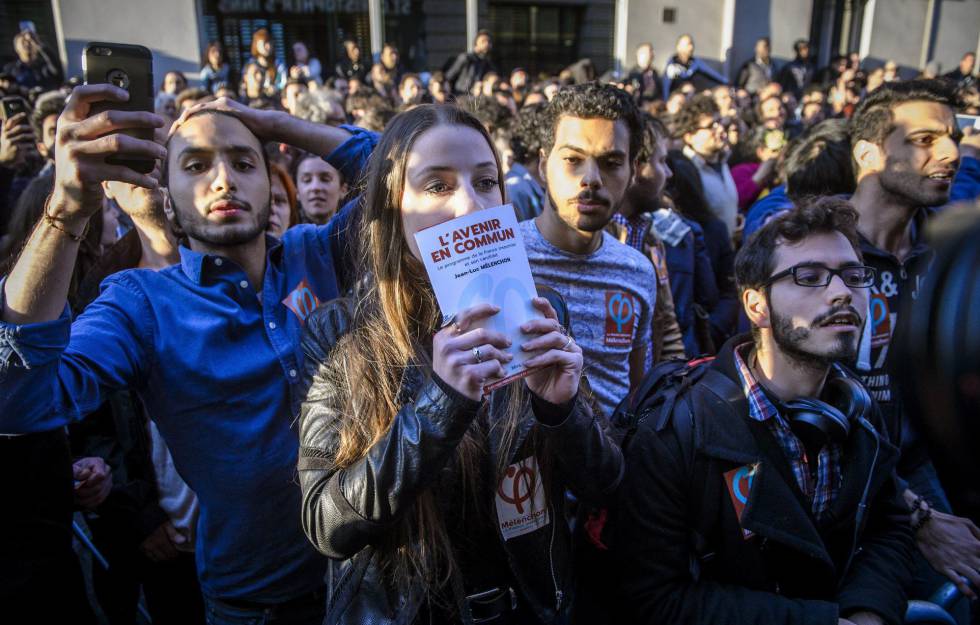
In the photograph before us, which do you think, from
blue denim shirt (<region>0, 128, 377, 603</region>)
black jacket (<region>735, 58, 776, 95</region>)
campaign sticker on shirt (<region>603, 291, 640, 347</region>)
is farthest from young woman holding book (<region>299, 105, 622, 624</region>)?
black jacket (<region>735, 58, 776, 95</region>)

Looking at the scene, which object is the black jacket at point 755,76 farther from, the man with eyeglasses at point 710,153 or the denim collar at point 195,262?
the denim collar at point 195,262

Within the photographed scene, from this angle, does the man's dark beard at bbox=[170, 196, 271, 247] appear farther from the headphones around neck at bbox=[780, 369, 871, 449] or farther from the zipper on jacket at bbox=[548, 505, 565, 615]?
the headphones around neck at bbox=[780, 369, 871, 449]

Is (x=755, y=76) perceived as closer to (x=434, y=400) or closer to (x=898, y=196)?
(x=898, y=196)

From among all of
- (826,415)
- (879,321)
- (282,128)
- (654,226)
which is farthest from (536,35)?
A: (826,415)

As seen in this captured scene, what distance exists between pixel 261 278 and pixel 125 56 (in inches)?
26.9

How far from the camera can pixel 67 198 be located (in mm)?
1146

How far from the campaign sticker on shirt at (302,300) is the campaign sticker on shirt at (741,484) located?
4.37 ft

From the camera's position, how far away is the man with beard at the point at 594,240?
2.39 metres

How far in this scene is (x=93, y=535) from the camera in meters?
2.44

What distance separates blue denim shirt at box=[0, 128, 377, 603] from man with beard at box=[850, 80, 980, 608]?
225 centimetres

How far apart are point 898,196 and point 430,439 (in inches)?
110

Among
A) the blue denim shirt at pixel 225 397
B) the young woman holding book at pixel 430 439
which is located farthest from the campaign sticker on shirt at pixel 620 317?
the blue denim shirt at pixel 225 397

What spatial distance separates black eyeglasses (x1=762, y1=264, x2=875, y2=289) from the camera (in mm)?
2072

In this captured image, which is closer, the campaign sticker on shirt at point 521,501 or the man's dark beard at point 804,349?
the campaign sticker on shirt at point 521,501
